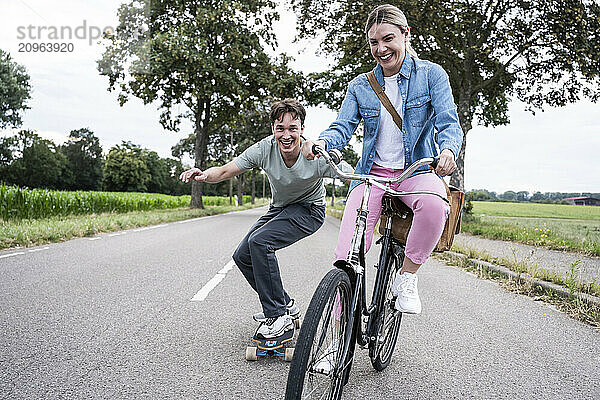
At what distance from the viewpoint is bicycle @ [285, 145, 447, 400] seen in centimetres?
204

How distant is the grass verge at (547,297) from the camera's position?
4.92 m

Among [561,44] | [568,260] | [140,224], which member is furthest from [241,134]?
[568,260]

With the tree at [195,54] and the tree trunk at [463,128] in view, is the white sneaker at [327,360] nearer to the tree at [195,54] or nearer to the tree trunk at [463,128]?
the tree trunk at [463,128]

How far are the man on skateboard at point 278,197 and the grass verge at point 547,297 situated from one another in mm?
2990

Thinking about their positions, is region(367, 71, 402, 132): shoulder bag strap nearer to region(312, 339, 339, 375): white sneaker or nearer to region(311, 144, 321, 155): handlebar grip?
region(311, 144, 321, 155): handlebar grip

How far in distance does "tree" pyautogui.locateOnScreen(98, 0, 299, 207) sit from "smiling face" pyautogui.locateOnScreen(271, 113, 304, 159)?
20807 mm

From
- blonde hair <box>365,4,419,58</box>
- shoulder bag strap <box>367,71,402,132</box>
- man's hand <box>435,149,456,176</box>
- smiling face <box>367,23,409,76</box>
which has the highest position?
blonde hair <box>365,4,419,58</box>

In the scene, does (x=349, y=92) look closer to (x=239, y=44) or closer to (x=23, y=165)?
(x=239, y=44)

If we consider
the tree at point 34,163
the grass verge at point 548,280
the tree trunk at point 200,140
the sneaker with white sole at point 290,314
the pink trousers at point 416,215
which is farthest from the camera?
the tree at point 34,163

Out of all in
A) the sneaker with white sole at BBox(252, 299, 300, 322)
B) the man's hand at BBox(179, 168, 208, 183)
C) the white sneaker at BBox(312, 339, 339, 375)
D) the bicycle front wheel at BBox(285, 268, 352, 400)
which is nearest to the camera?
the bicycle front wheel at BBox(285, 268, 352, 400)

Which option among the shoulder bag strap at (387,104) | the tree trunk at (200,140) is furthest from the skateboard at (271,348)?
the tree trunk at (200,140)

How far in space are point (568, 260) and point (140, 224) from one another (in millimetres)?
12071

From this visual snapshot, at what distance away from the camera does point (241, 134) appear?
45062 mm

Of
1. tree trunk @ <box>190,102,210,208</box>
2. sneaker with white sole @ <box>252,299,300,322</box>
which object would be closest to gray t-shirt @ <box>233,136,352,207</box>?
sneaker with white sole @ <box>252,299,300,322</box>
